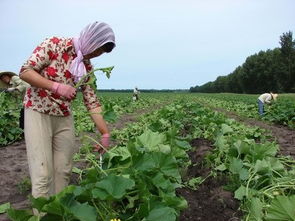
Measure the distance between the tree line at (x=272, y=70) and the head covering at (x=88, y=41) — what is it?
6205 centimetres

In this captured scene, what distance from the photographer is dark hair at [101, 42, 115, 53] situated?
10.4 feet

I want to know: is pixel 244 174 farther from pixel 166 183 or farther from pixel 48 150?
pixel 48 150

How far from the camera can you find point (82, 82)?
11.1ft

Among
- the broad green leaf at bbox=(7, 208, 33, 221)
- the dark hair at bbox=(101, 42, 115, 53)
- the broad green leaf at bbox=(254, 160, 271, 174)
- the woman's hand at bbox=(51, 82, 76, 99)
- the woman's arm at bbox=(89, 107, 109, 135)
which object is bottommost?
the broad green leaf at bbox=(254, 160, 271, 174)

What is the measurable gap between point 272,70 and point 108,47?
69592 mm

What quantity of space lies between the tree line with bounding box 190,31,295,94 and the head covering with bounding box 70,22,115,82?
204 ft

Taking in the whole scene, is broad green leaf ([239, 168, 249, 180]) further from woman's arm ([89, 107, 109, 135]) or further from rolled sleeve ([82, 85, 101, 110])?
rolled sleeve ([82, 85, 101, 110])

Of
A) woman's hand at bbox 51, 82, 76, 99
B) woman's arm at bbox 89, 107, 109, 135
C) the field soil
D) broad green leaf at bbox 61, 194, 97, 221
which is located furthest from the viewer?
the field soil

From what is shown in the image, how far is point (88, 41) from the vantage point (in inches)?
123

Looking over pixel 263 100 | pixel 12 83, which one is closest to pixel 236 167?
pixel 12 83

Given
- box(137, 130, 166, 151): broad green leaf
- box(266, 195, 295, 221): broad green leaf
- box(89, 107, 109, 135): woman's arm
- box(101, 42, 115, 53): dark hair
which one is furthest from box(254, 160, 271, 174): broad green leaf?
box(101, 42, 115, 53): dark hair

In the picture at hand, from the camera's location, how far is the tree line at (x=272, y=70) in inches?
2547

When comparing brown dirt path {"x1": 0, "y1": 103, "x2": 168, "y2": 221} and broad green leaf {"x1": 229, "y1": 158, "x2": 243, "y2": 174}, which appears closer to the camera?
broad green leaf {"x1": 229, "y1": 158, "x2": 243, "y2": 174}

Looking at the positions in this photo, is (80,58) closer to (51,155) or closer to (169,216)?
(51,155)
